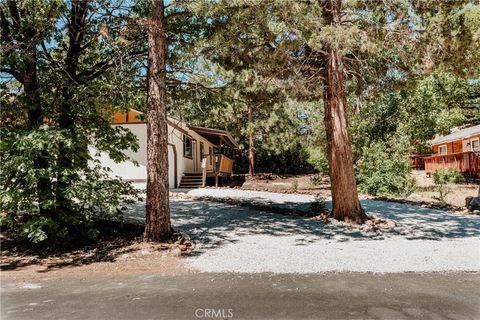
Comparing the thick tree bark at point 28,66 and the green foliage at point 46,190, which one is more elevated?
the thick tree bark at point 28,66

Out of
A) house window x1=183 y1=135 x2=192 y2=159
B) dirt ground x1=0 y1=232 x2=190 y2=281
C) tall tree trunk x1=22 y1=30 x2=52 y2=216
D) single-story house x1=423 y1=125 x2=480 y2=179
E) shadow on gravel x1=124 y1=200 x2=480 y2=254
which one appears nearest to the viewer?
dirt ground x1=0 y1=232 x2=190 y2=281

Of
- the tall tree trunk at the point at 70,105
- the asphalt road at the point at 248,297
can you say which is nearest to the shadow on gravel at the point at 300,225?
the asphalt road at the point at 248,297

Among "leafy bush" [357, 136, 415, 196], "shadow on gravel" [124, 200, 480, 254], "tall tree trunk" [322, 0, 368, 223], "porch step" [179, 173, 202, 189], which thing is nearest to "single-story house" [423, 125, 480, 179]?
"leafy bush" [357, 136, 415, 196]

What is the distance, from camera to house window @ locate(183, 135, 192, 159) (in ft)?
77.1

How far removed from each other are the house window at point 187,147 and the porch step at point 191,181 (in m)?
1.59

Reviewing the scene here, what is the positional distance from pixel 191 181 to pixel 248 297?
18059 millimetres

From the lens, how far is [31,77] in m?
8.48

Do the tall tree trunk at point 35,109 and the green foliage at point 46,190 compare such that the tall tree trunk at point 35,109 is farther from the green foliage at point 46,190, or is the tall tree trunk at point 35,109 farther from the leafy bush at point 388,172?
the leafy bush at point 388,172

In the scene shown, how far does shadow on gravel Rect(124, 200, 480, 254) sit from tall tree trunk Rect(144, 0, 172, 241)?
100cm

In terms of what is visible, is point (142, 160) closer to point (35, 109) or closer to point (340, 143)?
point (35, 109)

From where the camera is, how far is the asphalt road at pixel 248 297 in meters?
4.04

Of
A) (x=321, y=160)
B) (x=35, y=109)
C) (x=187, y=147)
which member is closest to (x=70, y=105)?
(x=35, y=109)

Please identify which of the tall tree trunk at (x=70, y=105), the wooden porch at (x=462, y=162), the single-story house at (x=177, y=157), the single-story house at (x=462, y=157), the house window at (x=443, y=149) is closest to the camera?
the tall tree trunk at (x=70, y=105)

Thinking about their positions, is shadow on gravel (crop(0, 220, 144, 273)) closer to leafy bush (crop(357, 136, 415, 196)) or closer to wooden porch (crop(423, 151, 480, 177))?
leafy bush (crop(357, 136, 415, 196))
